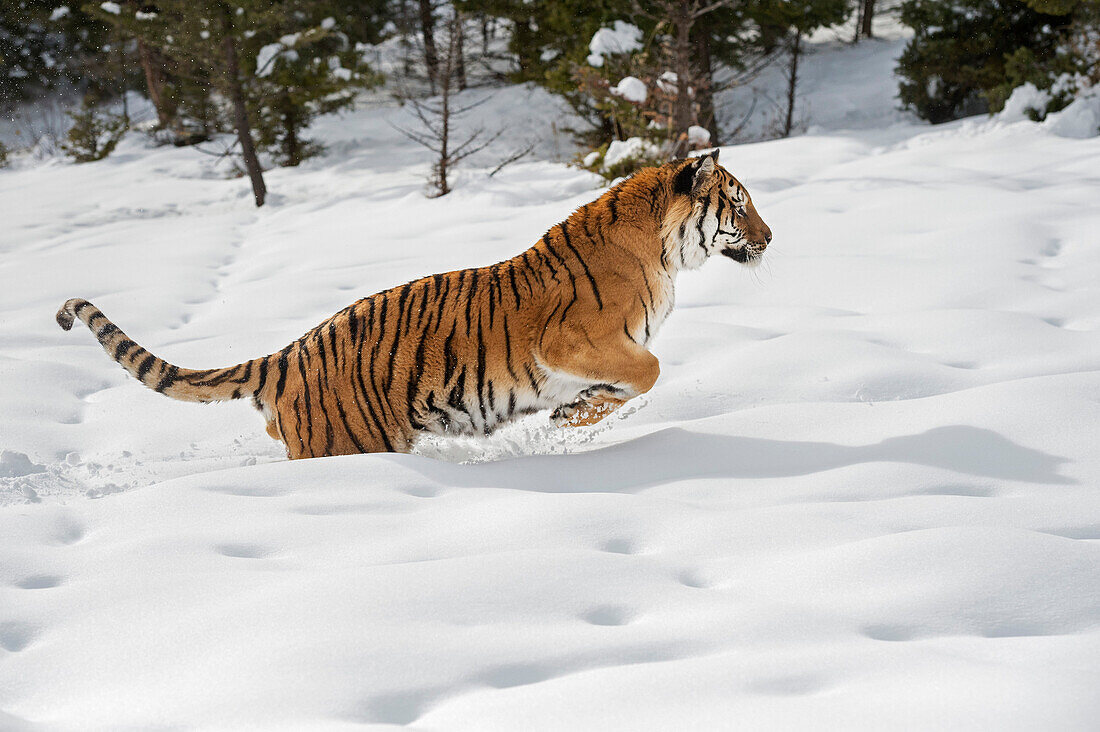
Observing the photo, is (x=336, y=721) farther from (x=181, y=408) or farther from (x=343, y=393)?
(x=181, y=408)

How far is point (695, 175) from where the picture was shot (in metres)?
3.79

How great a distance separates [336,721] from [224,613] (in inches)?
21.4

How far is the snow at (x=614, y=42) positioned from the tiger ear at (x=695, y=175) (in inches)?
345

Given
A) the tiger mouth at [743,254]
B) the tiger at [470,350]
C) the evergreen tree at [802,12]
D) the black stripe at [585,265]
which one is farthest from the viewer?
the evergreen tree at [802,12]

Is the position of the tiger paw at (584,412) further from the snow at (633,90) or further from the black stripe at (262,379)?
the snow at (633,90)

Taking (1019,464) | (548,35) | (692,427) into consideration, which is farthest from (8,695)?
(548,35)

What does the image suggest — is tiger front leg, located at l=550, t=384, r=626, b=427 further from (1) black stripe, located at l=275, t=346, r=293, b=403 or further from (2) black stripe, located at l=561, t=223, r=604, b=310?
(1) black stripe, located at l=275, t=346, r=293, b=403

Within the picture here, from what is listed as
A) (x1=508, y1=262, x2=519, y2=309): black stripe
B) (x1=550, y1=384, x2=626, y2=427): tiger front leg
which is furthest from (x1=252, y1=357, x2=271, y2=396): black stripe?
(x1=550, y1=384, x2=626, y2=427): tiger front leg

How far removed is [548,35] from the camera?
16.4 metres

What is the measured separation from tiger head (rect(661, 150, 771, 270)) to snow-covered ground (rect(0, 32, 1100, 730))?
27.7 inches

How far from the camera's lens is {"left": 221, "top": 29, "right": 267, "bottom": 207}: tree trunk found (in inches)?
504

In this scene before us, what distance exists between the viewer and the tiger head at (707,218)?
383 cm

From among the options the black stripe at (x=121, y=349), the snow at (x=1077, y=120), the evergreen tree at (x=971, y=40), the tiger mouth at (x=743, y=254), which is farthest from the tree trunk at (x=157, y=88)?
the tiger mouth at (x=743, y=254)

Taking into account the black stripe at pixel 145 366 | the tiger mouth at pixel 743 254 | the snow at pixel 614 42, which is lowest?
the black stripe at pixel 145 366
